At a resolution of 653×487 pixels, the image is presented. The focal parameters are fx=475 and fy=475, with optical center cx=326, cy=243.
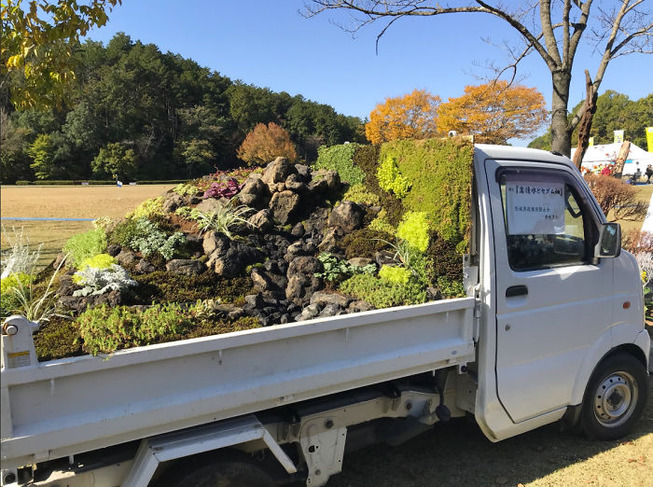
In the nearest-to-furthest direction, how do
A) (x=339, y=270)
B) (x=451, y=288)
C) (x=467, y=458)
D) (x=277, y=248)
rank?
(x=451, y=288), (x=339, y=270), (x=467, y=458), (x=277, y=248)

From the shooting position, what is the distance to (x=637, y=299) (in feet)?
12.4

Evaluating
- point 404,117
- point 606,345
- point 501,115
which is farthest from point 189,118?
point 606,345

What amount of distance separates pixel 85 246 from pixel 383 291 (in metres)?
2.38

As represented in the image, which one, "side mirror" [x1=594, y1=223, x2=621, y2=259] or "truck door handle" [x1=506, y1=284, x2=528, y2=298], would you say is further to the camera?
"side mirror" [x1=594, y1=223, x2=621, y2=259]

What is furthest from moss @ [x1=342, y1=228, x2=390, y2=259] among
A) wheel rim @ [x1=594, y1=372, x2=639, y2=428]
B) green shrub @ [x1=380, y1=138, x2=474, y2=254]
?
wheel rim @ [x1=594, y1=372, x2=639, y2=428]

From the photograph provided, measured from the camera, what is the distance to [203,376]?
2225 millimetres

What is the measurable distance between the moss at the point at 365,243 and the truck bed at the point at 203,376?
3.47 feet

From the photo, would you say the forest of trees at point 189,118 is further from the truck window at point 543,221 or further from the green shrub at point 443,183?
the truck window at point 543,221

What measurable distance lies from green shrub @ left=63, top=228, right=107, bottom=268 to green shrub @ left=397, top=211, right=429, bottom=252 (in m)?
2.36

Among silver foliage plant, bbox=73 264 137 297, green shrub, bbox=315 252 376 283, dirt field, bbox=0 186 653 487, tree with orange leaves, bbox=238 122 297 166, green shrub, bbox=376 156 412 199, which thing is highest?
tree with orange leaves, bbox=238 122 297 166

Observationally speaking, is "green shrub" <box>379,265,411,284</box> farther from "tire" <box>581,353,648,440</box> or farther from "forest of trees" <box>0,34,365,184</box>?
"forest of trees" <box>0,34,365,184</box>

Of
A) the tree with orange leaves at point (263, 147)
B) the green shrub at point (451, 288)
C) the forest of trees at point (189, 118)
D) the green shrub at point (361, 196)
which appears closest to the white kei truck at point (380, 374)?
the green shrub at point (451, 288)

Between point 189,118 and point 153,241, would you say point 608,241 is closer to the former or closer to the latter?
point 153,241

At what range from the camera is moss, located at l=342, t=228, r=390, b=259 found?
3858mm
